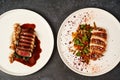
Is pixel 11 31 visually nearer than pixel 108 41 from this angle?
No

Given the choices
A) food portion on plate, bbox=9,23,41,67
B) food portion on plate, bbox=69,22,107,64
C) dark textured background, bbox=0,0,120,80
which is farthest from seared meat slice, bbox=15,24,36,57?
food portion on plate, bbox=69,22,107,64

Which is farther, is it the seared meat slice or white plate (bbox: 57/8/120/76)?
the seared meat slice

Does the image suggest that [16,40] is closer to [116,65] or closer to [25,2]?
[25,2]

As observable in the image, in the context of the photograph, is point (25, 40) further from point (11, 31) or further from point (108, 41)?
point (108, 41)

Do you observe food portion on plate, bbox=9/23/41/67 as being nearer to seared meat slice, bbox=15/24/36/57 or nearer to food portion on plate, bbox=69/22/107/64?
seared meat slice, bbox=15/24/36/57

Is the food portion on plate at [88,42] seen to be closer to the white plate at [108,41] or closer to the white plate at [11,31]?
the white plate at [108,41]

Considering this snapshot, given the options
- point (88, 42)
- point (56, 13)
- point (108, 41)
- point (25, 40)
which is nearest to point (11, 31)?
point (25, 40)
